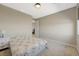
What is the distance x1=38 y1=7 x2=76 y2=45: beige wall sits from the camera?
11.3ft

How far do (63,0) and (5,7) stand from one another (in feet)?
9.09

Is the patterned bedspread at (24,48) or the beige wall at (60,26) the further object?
the beige wall at (60,26)

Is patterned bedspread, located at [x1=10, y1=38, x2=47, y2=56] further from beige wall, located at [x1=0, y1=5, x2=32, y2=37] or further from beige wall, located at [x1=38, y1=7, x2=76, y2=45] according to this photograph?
beige wall, located at [x1=38, y1=7, x2=76, y2=45]

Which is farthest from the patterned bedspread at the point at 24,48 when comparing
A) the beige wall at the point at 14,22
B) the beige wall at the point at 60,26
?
the beige wall at the point at 60,26

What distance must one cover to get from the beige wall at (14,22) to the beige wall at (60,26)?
0.53 metres

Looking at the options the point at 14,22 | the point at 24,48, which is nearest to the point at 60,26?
the point at 14,22

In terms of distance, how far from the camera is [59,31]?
3.61 meters

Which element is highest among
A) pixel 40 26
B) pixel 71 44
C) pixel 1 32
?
pixel 40 26

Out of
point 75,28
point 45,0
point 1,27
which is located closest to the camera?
point 45,0

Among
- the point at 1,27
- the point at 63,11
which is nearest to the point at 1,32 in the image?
the point at 1,27

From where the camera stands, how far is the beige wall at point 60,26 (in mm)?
3436

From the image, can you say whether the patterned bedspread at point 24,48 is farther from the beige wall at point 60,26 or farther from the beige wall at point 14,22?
the beige wall at point 60,26

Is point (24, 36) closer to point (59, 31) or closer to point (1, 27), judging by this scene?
point (1, 27)

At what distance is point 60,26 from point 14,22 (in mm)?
1869
